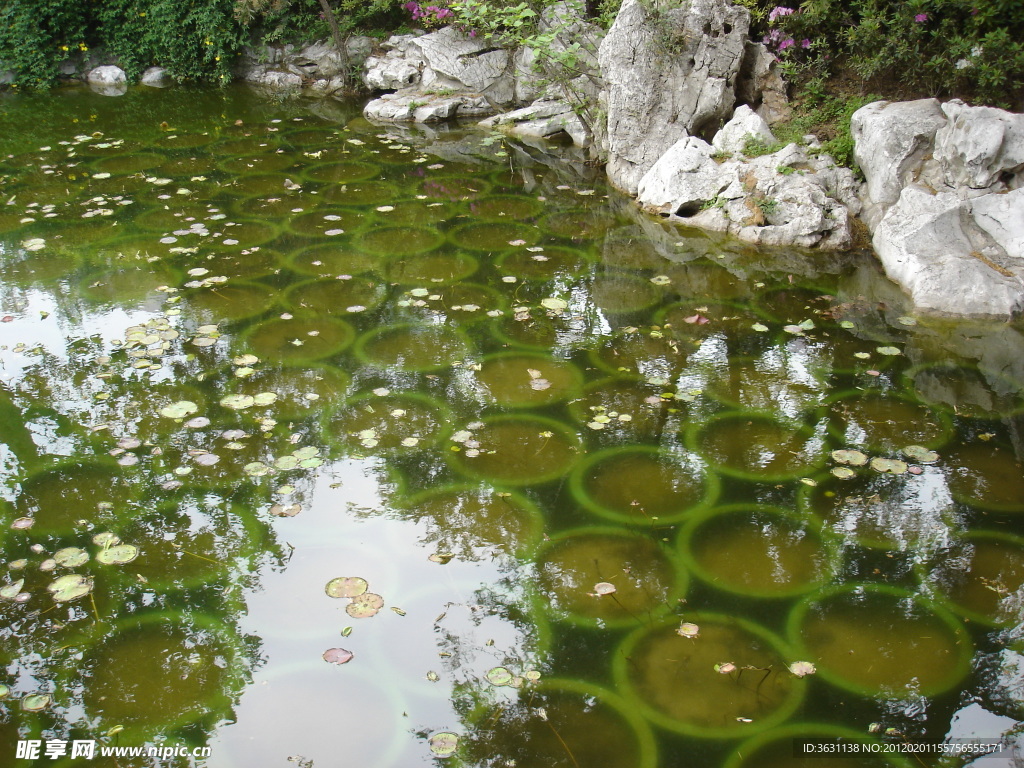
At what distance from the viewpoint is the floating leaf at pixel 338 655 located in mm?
3023

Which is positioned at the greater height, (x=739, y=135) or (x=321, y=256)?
(x=739, y=135)

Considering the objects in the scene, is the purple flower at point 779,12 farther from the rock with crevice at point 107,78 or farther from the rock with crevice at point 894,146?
the rock with crevice at point 107,78

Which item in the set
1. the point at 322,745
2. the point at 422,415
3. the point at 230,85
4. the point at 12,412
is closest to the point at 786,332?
the point at 422,415

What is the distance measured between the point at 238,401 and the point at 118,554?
1.18 metres

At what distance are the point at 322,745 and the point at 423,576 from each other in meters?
0.82

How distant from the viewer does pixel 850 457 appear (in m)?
4.09

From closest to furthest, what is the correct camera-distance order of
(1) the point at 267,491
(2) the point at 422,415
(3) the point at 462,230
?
(1) the point at 267,491
(2) the point at 422,415
(3) the point at 462,230

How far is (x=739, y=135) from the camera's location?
709cm

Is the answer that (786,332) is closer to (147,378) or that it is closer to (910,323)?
(910,323)

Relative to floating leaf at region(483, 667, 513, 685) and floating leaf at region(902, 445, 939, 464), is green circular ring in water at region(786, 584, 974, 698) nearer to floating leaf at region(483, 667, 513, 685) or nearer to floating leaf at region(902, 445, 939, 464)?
floating leaf at region(902, 445, 939, 464)

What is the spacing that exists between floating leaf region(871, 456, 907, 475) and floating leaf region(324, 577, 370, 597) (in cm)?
253

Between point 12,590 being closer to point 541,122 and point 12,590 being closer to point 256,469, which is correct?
point 256,469

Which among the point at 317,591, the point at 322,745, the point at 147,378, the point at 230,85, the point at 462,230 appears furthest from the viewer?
the point at 230,85

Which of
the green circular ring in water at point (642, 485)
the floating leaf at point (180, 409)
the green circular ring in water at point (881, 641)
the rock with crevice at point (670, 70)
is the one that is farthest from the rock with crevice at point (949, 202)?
the floating leaf at point (180, 409)
